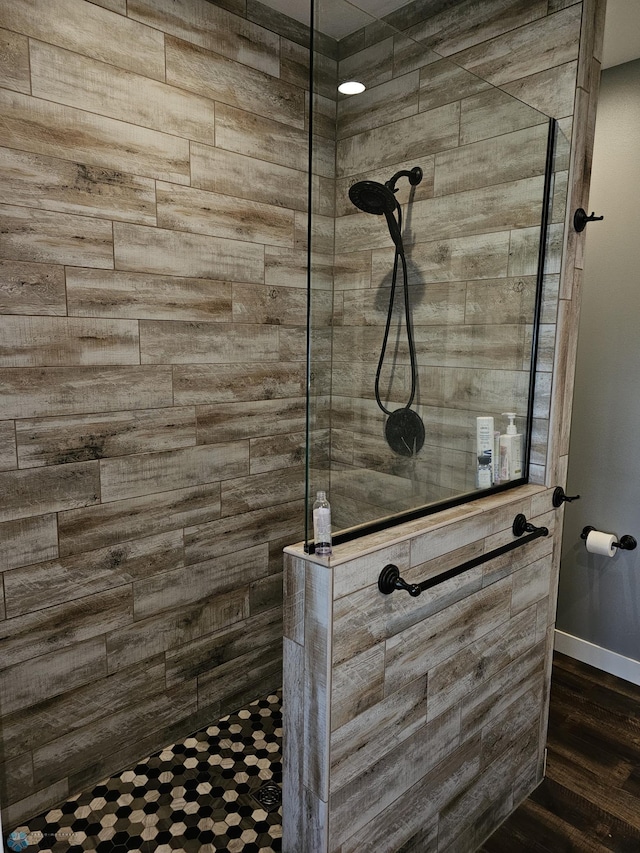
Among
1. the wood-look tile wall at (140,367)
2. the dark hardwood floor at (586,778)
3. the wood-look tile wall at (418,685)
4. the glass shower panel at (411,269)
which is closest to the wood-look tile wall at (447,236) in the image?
the glass shower panel at (411,269)

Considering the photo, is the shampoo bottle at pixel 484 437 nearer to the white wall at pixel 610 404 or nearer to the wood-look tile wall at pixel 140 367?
the wood-look tile wall at pixel 140 367

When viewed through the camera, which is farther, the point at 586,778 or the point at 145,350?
the point at 586,778

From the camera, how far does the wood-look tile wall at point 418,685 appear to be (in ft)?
4.16

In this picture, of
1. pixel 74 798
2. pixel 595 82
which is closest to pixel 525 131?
pixel 595 82

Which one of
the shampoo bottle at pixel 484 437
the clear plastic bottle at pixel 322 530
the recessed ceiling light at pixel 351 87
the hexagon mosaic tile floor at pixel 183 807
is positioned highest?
the recessed ceiling light at pixel 351 87

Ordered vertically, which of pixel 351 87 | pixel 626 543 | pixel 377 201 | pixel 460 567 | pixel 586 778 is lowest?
pixel 586 778

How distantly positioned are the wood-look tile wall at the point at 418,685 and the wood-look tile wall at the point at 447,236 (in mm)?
155

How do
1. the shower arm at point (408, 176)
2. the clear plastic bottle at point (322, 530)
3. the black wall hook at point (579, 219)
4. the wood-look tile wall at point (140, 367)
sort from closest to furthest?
the clear plastic bottle at point (322, 530) → the shower arm at point (408, 176) → the wood-look tile wall at point (140, 367) → the black wall hook at point (579, 219)

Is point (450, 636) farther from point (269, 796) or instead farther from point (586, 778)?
point (586, 778)

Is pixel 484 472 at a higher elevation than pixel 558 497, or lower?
higher

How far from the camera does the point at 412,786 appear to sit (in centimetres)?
151

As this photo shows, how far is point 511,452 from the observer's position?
185cm

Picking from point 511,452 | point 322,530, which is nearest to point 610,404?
point 511,452

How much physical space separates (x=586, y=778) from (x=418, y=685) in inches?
44.1
